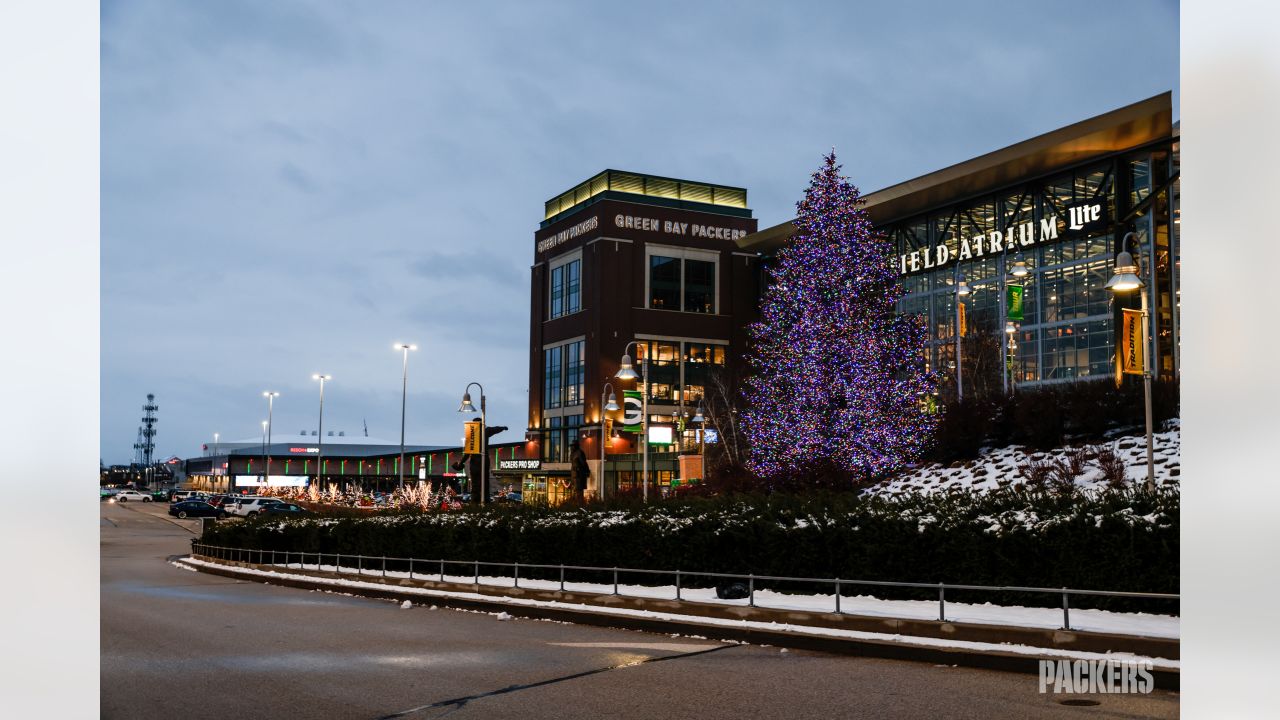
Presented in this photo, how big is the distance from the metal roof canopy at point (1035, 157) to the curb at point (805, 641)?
4042cm

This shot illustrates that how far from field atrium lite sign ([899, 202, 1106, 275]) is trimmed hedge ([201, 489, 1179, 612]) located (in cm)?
3764

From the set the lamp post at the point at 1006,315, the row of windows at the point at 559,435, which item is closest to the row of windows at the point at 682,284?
the row of windows at the point at 559,435

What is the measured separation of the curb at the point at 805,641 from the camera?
12.1 m

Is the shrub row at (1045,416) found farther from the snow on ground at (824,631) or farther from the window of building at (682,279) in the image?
the window of building at (682,279)

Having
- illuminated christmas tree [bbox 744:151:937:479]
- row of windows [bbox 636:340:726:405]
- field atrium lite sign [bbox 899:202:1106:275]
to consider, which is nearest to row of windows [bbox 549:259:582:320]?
row of windows [bbox 636:340:726:405]

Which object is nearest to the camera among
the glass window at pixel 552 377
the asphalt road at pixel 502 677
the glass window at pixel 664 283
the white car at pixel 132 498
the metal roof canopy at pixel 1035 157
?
the asphalt road at pixel 502 677

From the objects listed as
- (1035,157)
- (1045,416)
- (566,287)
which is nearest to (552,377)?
(566,287)

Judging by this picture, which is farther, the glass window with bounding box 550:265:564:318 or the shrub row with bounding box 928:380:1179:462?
the glass window with bounding box 550:265:564:318

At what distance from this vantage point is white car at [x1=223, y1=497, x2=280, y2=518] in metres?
68.6

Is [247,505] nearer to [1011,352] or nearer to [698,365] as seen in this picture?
[698,365]

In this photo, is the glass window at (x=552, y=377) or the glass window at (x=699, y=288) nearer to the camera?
the glass window at (x=699, y=288)

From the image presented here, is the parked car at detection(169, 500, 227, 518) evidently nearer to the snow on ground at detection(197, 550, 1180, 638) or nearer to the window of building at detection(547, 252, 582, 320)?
the window of building at detection(547, 252, 582, 320)
